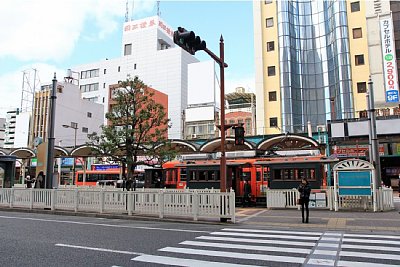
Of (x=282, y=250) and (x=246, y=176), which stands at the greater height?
(x=246, y=176)

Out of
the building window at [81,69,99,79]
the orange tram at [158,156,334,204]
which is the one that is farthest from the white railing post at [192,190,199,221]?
the building window at [81,69,99,79]

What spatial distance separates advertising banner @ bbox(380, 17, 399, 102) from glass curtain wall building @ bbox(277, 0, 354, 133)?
655 centimetres

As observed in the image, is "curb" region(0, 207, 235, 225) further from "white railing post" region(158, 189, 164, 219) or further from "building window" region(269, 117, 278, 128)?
"building window" region(269, 117, 278, 128)

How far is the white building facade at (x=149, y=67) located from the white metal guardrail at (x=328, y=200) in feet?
182

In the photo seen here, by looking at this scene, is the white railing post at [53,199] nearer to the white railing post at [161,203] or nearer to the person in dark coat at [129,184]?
the person in dark coat at [129,184]

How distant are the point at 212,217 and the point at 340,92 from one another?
33080 millimetres

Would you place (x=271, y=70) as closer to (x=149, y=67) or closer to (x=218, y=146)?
(x=218, y=146)

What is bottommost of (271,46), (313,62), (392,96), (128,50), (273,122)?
(273,122)

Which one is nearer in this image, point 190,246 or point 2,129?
point 190,246

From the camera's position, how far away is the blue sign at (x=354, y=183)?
16938 millimetres

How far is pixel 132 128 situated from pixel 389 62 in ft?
88.8

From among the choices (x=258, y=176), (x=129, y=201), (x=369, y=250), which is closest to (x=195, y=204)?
(x=129, y=201)

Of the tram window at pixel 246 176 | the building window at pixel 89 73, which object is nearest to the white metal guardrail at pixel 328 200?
the tram window at pixel 246 176

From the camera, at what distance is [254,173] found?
24594 mm
